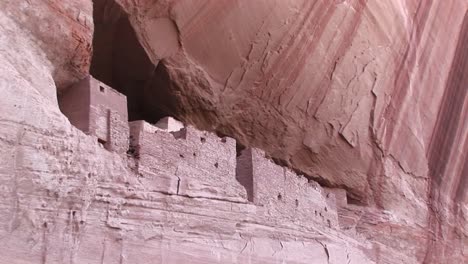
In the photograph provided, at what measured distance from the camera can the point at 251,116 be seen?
9445mm

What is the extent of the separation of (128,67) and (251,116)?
181cm

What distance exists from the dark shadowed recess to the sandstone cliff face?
0.02 metres

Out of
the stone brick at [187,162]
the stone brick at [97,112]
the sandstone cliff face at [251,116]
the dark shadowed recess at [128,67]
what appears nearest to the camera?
the sandstone cliff face at [251,116]

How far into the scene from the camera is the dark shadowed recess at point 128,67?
796cm

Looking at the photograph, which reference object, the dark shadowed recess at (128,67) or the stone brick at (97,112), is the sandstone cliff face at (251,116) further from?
the stone brick at (97,112)

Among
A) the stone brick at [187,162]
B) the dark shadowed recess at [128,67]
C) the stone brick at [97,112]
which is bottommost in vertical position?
the stone brick at [187,162]

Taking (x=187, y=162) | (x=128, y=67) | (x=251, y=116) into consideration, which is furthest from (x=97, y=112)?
(x=251, y=116)

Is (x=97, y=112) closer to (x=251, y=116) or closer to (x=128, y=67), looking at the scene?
(x=128, y=67)

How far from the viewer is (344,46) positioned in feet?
30.7

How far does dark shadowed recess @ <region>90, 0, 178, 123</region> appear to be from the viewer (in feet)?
26.1

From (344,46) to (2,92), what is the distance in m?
5.29

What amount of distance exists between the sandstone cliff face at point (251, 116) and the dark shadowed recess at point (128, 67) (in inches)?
0.8

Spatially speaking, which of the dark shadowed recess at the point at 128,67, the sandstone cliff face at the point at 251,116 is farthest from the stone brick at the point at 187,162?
the dark shadowed recess at the point at 128,67

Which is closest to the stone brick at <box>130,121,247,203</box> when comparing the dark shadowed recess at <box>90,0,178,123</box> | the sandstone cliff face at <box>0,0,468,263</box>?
the sandstone cliff face at <box>0,0,468,263</box>
